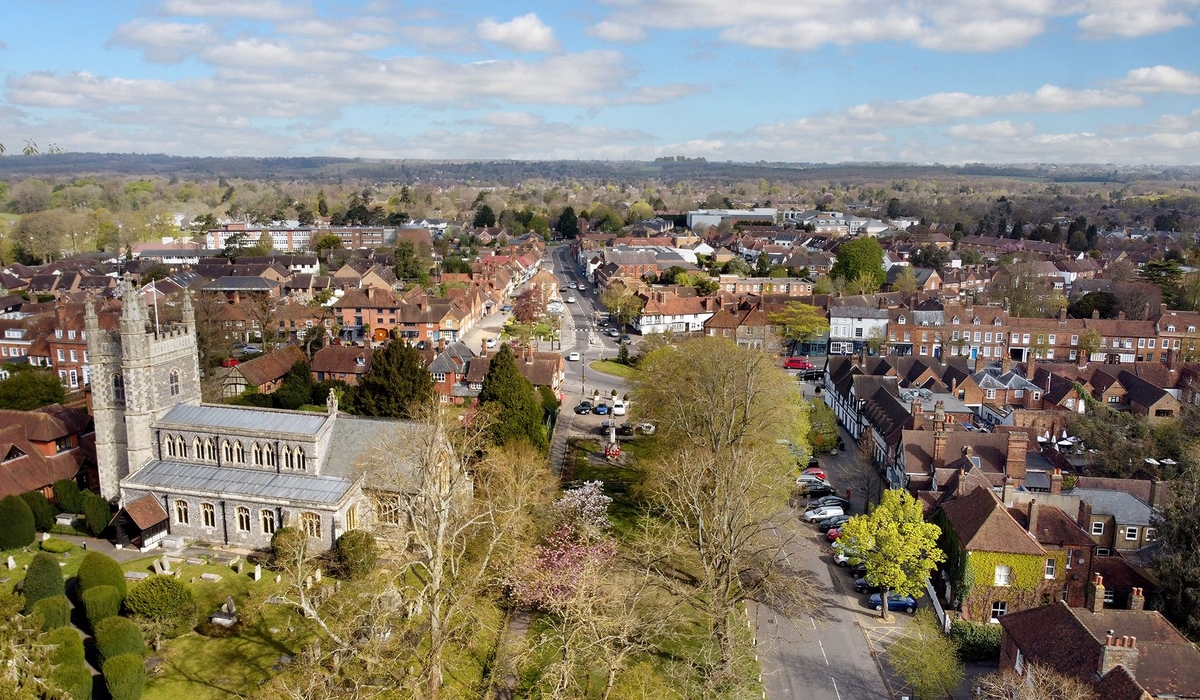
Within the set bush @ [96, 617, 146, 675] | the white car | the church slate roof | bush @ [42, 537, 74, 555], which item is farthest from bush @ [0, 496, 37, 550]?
the white car

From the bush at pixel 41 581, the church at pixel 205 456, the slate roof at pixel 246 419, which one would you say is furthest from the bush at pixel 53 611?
the slate roof at pixel 246 419

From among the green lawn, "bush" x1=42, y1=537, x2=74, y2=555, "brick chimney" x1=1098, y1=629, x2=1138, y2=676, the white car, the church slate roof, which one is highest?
the church slate roof

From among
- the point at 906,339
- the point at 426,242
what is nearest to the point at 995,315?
the point at 906,339

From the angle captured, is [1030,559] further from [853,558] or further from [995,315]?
[995,315]

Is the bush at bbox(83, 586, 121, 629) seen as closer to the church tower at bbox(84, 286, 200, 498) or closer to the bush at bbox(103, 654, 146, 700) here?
the bush at bbox(103, 654, 146, 700)

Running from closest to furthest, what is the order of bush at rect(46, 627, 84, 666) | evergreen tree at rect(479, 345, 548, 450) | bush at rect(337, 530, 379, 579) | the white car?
bush at rect(46, 627, 84, 666)
bush at rect(337, 530, 379, 579)
the white car
evergreen tree at rect(479, 345, 548, 450)

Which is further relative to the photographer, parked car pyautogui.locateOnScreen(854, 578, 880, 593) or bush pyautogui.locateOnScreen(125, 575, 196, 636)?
parked car pyautogui.locateOnScreen(854, 578, 880, 593)
